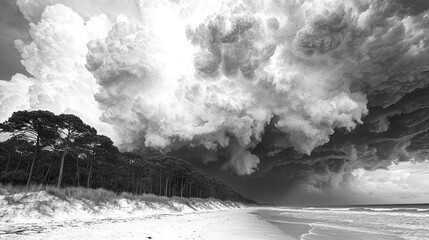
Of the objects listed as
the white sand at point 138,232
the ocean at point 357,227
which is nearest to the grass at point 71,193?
the white sand at point 138,232

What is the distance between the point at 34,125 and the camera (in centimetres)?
3081

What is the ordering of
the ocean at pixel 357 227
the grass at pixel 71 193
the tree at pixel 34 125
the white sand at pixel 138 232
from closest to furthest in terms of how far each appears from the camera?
1. the white sand at pixel 138 232
2. the ocean at pixel 357 227
3. the grass at pixel 71 193
4. the tree at pixel 34 125

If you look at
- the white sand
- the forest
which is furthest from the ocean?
the forest

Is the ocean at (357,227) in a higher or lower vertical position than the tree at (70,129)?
lower

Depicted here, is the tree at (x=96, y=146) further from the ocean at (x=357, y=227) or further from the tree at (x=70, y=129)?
the ocean at (x=357, y=227)

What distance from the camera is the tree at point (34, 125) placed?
29.2 metres

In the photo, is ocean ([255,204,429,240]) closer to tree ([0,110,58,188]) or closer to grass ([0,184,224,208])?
grass ([0,184,224,208])

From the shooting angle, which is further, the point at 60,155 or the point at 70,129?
the point at 60,155

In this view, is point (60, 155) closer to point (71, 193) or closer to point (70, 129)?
point (70, 129)

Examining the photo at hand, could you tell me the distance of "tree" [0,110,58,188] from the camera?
1148 inches

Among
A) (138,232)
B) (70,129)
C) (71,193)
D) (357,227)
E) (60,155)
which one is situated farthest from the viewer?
(60,155)

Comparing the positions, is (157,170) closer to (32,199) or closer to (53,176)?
(53,176)

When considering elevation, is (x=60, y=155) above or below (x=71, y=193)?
above

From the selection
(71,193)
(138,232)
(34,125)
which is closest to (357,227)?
(138,232)
